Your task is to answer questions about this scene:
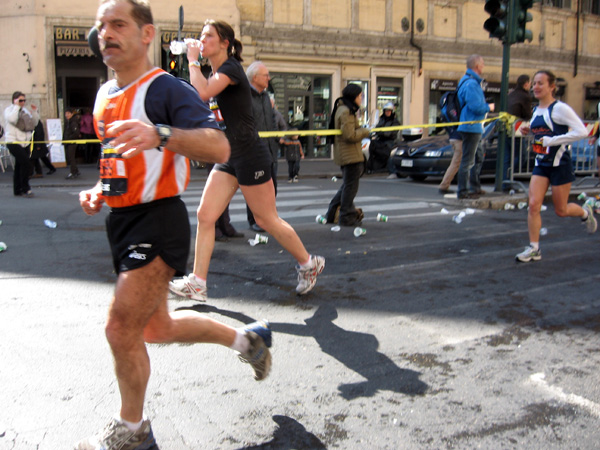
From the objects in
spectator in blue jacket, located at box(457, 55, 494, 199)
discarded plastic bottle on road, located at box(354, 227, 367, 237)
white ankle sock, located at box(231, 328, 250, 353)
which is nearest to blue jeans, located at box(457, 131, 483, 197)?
spectator in blue jacket, located at box(457, 55, 494, 199)

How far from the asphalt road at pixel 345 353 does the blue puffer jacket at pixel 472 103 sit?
11.0ft

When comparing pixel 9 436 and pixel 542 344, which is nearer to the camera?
pixel 9 436

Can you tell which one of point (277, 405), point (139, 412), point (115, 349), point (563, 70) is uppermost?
point (563, 70)

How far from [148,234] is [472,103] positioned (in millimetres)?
8342

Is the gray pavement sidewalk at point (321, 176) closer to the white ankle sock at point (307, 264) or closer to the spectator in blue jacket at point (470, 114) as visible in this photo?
the spectator in blue jacket at point (470, 114)

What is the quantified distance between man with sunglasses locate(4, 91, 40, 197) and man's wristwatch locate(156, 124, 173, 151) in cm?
989

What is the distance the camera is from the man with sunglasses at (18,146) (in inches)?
444

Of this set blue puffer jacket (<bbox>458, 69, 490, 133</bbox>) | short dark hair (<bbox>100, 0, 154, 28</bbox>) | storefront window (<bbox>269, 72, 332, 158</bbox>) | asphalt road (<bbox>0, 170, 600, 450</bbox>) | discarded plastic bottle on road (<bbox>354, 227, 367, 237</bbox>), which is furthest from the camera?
storefront window (<bbox>269, 72, 332, 158</bbox>)

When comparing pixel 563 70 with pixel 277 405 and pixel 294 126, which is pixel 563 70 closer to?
pixel 294 126

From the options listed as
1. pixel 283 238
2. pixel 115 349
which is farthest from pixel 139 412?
pixel 283 238

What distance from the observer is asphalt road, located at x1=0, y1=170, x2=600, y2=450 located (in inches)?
113

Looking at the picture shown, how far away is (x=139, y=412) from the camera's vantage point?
2598mm

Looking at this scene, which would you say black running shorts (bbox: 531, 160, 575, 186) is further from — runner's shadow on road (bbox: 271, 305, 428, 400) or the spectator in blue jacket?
the spectator in blue jacket

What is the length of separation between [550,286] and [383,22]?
21.0 meters
